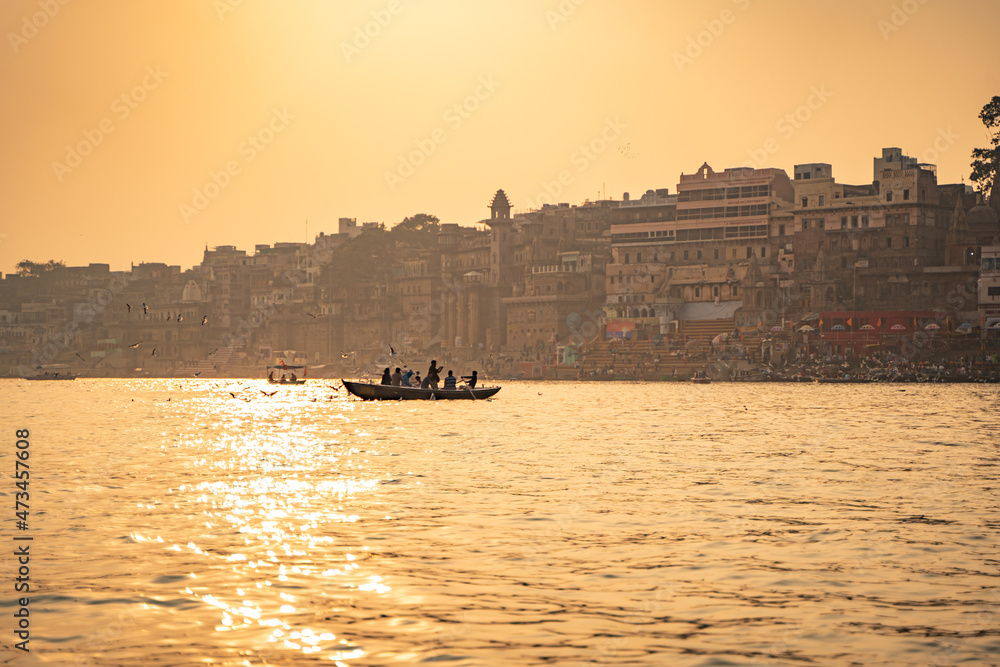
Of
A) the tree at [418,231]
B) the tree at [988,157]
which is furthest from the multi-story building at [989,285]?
the tree at [418,231]

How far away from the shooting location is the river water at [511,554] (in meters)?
9.92

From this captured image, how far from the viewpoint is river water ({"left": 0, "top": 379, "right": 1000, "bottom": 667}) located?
992 cm

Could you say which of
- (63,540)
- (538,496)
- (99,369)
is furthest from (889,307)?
(99,369)

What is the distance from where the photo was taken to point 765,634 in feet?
33.5

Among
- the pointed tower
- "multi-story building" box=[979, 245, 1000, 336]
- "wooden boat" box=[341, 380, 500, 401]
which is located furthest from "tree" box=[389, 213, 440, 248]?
"wooden boat" box=[341, 380, 500, 401]

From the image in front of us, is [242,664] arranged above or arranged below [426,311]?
below

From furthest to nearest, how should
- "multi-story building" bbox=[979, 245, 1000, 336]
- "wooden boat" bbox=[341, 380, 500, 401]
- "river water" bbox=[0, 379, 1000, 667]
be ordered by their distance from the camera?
"multi-story building" bbox=[979, 245, 1000, 336], "wooden boat" bbox=[341, 380, 500, 401], "river water" bbox=[0, 379, 1000, 667]

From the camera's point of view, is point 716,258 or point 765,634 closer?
point 765,634

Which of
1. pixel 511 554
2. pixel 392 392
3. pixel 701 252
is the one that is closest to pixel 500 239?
pixel 701 252

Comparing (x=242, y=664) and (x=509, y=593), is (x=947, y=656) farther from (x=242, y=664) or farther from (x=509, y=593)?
(x=242, y=664)

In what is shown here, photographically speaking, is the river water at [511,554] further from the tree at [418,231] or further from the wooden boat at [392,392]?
the tree at [418,231]

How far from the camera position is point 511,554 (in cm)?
1401

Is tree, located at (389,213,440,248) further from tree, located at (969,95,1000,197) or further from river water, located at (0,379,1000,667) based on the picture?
river water, located at (0,379,1000,667)

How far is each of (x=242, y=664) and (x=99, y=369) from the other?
155912 mm
